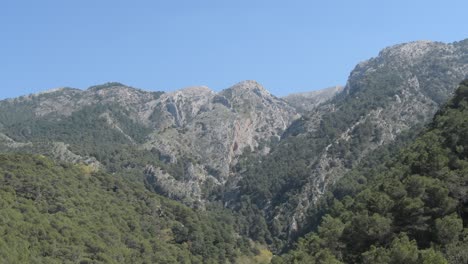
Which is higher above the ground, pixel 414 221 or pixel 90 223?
pixel 90 223

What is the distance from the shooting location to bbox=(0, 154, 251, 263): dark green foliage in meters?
96.2

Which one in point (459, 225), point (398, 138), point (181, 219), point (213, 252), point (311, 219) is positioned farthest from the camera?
point (398, 138)

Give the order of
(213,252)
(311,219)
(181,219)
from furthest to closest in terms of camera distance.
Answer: (311,219)
(181,219)
(213,252)

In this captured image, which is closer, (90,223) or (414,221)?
(414,221)

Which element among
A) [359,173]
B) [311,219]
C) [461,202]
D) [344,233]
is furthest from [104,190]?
[461,202]

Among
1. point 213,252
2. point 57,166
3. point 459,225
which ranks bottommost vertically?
point 213,252

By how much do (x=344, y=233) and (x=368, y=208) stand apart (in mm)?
4998

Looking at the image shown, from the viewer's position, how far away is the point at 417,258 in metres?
45.9

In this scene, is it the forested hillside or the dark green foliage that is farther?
the dark green foliage

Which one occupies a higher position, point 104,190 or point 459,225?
point 104,190

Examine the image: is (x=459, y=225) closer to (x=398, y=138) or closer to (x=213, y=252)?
(x=213, y=252)

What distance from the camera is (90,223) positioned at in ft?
380

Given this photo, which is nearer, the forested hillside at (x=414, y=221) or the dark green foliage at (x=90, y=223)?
the forested hillside at (x=414, y=221)

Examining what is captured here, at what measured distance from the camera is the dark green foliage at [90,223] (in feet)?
316
